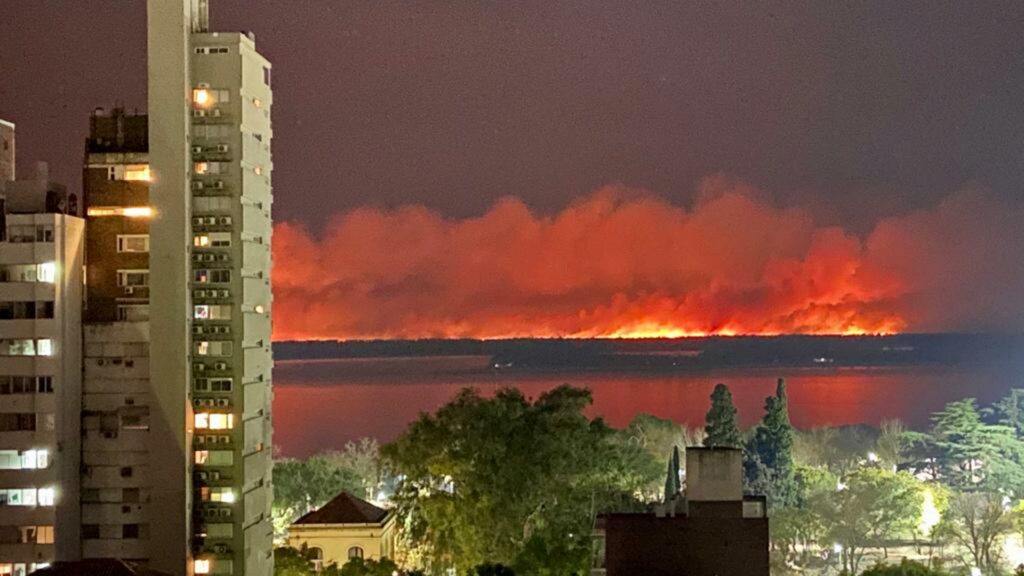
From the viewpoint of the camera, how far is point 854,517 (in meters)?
51.9

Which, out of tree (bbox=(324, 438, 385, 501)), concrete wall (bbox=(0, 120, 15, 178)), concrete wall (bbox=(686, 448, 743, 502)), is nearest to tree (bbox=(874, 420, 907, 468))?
tree (bbox=(324, 438, 385, 501))

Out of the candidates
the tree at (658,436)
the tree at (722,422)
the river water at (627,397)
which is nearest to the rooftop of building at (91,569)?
the tree at (658,436)

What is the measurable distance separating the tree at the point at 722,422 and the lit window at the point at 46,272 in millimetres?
38613

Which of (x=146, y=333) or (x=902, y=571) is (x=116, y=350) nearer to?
(x=146, y=333)

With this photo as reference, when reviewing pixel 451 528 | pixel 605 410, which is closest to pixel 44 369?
pixel 451 528

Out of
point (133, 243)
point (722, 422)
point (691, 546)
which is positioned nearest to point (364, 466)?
point (722, 422)

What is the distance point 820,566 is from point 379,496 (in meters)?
26.8

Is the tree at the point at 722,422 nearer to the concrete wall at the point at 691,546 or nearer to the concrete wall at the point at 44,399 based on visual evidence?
the concrete wall at the point at 691,546

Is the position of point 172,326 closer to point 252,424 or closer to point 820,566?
point 252,424

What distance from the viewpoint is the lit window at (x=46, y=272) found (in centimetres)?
3384

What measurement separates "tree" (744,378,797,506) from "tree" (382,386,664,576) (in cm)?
2226

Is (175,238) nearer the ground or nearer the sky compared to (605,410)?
nearer the sky

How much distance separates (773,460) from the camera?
214 ft

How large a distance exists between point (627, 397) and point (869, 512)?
10159 cm
